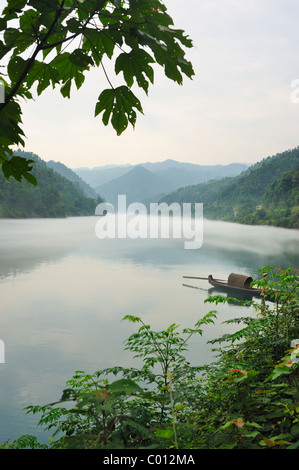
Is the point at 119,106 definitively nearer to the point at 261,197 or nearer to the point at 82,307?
the point at 82,307

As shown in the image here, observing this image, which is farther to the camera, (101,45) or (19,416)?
(19,416)

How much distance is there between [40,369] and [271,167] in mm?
147261

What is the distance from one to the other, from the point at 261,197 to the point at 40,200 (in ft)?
266

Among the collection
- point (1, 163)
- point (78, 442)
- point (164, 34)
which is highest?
point (164, 34)

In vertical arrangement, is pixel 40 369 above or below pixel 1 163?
below

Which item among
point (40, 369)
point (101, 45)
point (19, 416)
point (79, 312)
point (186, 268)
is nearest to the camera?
point (101, 45)

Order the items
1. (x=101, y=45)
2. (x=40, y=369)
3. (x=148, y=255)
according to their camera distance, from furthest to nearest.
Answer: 1. (x=148, y=255)
2. (x=40, y=369)
3. (x=101, y=45)

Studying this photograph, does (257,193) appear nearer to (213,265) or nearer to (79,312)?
(213,265)

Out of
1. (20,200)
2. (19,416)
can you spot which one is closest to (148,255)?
(19,416)

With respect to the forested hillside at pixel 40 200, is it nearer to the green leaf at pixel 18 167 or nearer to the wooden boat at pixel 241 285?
the wooden boat at pixel 241 285

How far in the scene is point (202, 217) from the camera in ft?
541

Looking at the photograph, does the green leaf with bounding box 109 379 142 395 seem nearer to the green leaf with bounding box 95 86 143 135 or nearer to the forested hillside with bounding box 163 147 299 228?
the green leaf with bounding box 95 86 143 135

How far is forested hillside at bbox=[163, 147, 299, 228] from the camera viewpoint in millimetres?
98500

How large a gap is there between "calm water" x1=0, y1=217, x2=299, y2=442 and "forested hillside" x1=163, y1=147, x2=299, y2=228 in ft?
186
